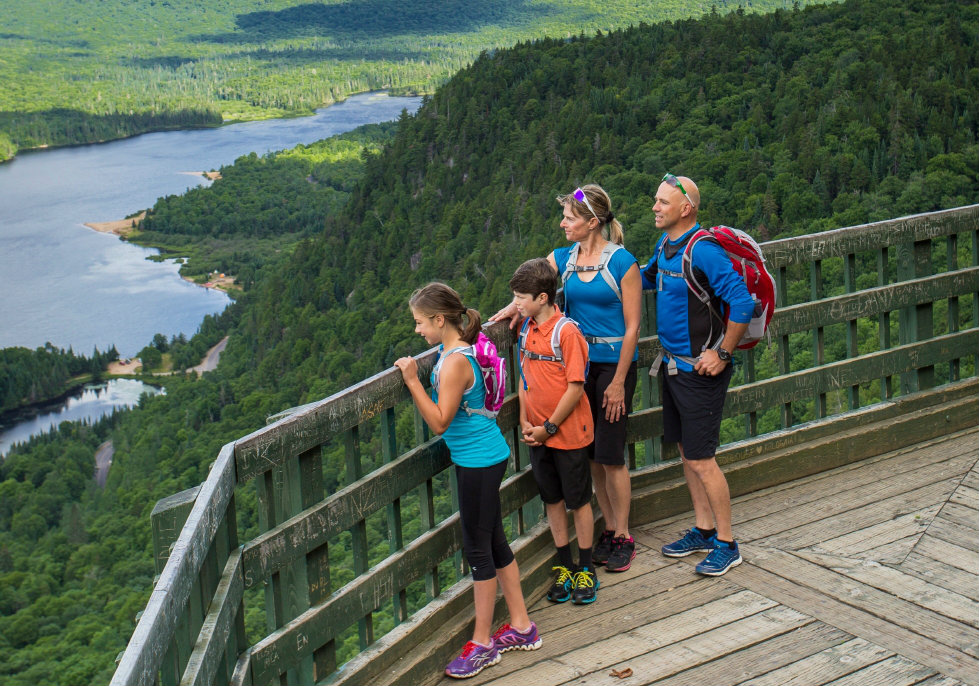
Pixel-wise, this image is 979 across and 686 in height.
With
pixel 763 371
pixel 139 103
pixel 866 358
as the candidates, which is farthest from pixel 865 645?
pixel 139 103

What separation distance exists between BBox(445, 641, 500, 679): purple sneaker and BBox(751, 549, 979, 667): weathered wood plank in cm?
118

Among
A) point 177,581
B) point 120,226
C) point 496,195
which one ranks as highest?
point 177,581

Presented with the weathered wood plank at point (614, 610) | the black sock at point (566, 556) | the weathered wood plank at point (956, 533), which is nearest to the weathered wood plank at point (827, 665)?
the weathered wood plank at point (614, 610)

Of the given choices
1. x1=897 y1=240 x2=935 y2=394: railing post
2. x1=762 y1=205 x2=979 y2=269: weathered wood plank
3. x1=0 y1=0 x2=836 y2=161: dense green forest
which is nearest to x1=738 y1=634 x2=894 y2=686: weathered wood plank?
x1=762 y1=205 x2=979 y2=269: weathered wood plank

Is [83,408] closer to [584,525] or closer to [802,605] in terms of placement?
[584,525]

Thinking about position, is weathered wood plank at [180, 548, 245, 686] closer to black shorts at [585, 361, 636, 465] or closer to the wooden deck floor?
the wooden deck floor

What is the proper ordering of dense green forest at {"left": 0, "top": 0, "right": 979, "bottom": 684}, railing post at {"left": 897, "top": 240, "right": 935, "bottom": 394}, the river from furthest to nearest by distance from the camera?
1. the river
2. dense green forest at {"left": 0, "top": 0, "right": 979, "bottom": 684}
3. railing post at {"left": 897, "top": 240, "right": 935, "bottom": 394}

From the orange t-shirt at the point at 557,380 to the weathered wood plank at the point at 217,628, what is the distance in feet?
4.49

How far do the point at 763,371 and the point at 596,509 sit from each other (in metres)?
39.4

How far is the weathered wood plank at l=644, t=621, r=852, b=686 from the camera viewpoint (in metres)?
3.30

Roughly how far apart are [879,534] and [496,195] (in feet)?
310

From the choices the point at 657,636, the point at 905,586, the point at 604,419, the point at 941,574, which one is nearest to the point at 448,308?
the point at 604,419

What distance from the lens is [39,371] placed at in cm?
8506

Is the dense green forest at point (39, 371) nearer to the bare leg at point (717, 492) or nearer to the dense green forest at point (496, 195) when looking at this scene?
the dense green forest at point (496, 195)
